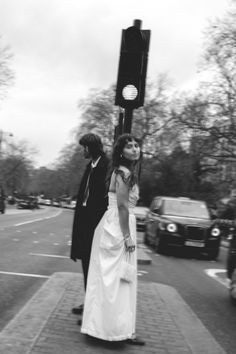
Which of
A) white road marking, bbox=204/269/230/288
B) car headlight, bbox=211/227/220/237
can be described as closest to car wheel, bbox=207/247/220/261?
car headlight, bbox=211/227/220/237

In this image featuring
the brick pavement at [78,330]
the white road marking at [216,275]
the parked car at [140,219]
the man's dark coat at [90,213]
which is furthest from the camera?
the parked car at [140,219]

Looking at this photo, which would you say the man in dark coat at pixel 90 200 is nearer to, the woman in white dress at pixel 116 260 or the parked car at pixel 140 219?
the woman in white dress at pixel 116 260

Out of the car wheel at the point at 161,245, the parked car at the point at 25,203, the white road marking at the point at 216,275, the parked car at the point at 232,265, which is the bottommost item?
the parked car at the point at 25,203

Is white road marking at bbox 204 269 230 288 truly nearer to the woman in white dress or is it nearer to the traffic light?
the traffic light

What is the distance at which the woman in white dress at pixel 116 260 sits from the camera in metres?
4.08

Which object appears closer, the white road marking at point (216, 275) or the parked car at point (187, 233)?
the white road marking at point (216, 275)

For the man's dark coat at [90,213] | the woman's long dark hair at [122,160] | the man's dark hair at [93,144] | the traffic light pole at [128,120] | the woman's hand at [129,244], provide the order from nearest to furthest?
1. the woman's hand at [129,244]
2. the woman's long dark hair at [122,160]
3. the man's dark coat at [90,213]
4. the man's dark hair at [93,144]
5. the traffic light pole at [128,120]

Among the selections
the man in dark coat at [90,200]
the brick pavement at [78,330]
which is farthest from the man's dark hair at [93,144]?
Result: the brick pavement at [78,330]

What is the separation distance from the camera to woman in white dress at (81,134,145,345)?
4.08 m

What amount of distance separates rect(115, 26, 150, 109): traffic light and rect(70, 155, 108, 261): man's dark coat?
1185mm

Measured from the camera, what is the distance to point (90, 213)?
480cm

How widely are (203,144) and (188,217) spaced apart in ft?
63.3

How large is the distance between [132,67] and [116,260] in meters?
2.50

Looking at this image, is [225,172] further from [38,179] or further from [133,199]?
[38,179]
